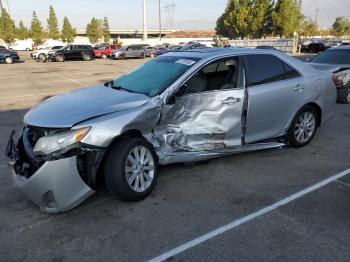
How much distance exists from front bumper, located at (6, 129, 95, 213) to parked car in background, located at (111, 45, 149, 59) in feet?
116

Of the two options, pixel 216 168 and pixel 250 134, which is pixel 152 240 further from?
pixel 250 134

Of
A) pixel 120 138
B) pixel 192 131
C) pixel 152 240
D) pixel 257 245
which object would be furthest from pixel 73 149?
pixel 257 245

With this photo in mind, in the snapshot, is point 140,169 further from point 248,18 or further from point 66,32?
point 66,32

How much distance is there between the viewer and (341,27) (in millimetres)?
81375

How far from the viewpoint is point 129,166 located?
12.8 ft

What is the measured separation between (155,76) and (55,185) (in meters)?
2.07

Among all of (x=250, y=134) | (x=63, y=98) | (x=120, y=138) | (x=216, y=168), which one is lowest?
(x=216, y=168)

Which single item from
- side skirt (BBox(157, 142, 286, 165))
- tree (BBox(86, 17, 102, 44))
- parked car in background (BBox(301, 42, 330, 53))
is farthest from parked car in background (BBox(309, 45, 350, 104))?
tree (BBox(86, 17, 102, 44))

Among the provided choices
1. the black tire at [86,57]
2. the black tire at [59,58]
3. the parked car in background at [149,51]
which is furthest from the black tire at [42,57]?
the parked car in background at [149,51]

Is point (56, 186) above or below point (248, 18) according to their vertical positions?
below

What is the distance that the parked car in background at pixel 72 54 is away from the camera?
1350 inches

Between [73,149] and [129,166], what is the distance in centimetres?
67

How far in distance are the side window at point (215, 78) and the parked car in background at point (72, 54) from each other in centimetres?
3215

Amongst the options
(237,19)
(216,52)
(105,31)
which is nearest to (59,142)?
(216,52)
